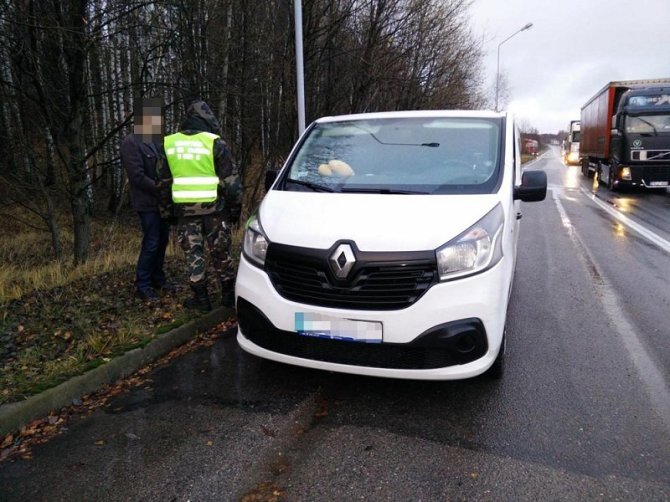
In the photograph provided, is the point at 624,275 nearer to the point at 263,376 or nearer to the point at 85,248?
the point at 263,376

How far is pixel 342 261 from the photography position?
3061 mm

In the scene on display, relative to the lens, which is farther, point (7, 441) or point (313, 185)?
point (313, 185)

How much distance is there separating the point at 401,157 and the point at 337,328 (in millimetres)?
1758

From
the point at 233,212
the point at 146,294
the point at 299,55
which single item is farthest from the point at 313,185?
the point at 299,55

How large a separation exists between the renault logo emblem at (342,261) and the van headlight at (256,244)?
1.80 ft

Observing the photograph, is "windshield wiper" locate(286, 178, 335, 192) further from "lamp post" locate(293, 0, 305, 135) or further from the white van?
"lamp post" locate(293, 0, 305, 135)

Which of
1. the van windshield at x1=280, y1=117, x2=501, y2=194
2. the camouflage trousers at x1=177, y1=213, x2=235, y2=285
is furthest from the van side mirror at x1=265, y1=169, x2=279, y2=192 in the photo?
the camouflage trousers at x1=177, y1=213, x2=235, y2=285

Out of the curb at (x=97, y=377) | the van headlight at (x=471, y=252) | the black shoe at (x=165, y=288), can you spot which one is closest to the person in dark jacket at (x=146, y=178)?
the black shoe at (x=165, y=288)

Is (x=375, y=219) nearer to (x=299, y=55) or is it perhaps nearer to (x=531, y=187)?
(x=531, y=187)

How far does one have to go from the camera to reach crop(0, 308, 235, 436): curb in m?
3.11

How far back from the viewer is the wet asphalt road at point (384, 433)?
8.39 feet

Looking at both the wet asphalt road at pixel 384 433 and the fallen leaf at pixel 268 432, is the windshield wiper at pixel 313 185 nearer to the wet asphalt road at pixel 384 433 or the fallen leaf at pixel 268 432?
the wet asphalt road at pixel 384 433

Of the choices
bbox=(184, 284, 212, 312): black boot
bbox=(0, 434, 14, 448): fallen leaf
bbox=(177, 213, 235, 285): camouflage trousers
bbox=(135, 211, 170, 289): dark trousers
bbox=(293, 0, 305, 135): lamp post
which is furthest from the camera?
bbox=(293, 0, 305, 135): lamp post

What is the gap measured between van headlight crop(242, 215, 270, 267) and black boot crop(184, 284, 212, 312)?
1.33 meters
